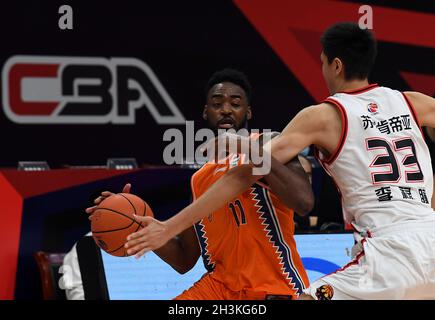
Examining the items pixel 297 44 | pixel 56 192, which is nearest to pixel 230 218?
pixel 56 192

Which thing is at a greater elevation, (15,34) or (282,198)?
(15,34)

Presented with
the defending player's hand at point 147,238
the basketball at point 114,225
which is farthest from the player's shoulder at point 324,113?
the basketball at point 114,225

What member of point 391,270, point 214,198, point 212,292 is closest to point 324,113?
point 214,198

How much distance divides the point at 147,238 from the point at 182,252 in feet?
3.31

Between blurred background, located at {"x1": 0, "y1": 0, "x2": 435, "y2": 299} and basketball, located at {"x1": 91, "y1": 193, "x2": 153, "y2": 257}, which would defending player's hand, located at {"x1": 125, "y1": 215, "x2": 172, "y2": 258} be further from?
blurred background, located at {"x1": 0, "y1": 0, "x2": 435, "y2": 299}

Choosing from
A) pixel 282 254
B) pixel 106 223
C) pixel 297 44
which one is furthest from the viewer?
pixel 297 44

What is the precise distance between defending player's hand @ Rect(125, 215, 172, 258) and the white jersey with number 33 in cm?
81

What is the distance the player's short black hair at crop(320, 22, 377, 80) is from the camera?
4.13 m

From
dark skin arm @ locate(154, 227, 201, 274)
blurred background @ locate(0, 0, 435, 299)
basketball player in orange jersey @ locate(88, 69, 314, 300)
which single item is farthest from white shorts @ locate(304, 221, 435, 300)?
blurred background @ locate(0, 0, 435, 299)

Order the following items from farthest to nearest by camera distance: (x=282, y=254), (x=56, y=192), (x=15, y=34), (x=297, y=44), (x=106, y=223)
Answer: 1. (x=297, y=44)
2. (x=15, y=34)
3. (x=56, y=192)
4. (x=282, y=254)
5. (x=106, y=223)

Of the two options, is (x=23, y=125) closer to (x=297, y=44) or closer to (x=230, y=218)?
(x=297, y=44)

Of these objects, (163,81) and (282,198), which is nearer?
(282,198)

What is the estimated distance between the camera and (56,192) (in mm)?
6859

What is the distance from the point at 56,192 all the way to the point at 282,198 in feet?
10.1
